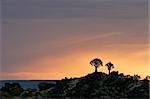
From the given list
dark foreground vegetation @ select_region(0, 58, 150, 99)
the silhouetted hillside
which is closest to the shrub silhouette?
dark foreground vegetation @ select_region(0, 58, 150, 99)

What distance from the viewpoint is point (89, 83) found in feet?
53.3

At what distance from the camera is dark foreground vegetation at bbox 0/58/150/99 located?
1415 cm

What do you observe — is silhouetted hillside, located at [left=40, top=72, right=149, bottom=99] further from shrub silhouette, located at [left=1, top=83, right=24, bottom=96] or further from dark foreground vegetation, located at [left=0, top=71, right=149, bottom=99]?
shrub silhouette, located at [left=1, top=83, right=24, bottom=96]

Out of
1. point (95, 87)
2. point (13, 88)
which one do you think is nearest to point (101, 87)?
point (95, 87)

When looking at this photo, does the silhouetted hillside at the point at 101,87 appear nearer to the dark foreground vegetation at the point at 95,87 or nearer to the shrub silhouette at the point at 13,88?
the dark foreground vegetation at the point at 95,87

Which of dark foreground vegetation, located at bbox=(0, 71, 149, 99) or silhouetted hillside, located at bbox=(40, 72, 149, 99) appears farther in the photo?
silhouetted hillside, located at bbox=(40, 72, 149, 99)

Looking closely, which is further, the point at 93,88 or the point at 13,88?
the point at 93,88

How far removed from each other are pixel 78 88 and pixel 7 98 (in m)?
4.17

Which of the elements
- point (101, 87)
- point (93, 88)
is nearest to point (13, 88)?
point (93, 88)

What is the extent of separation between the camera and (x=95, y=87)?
51.5 feet

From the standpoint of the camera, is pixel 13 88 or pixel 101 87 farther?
pixel 101 87

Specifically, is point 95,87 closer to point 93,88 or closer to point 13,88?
point 93,88

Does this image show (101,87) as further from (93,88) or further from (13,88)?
(13,88)

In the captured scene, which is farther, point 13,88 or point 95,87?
point 95,87
